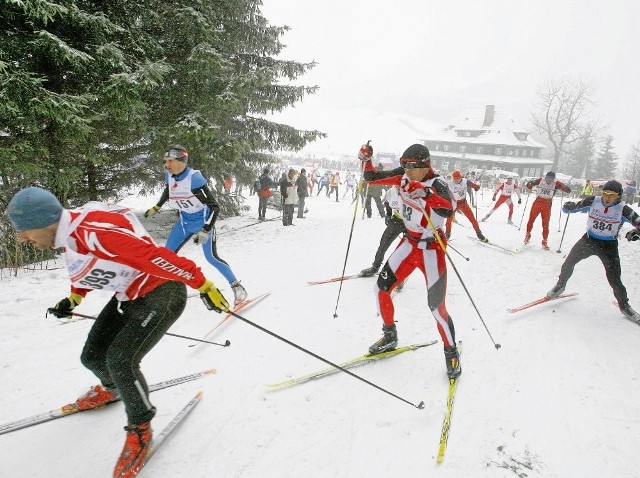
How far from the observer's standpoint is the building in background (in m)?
→ 58.6

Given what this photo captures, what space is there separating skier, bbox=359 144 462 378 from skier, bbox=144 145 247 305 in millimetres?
2381

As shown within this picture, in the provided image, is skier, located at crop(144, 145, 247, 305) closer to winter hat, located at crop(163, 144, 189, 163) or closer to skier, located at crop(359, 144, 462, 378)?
winter hat, located at crop(163, 144, 189, 163)

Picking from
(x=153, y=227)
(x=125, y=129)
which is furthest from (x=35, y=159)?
(x=153, y=227)

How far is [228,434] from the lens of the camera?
2.79 meters

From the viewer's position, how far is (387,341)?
4.02m

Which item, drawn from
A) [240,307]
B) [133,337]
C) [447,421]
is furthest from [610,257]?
[133,337]

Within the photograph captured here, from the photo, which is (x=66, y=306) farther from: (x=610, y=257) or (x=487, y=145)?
(x=487, y=145)

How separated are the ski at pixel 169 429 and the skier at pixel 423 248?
75.6 inches

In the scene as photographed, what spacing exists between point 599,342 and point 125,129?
9.72 m

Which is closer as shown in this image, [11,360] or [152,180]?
[11,360]

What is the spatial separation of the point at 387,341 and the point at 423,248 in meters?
1.15

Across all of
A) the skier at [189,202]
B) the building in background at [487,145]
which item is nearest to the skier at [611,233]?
the skier at [189,202]

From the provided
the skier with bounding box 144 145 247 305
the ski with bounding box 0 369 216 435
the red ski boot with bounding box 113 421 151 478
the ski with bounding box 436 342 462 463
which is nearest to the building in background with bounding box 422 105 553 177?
the skier with bounding box 144 145 247 305

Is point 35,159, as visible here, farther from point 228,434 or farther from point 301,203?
point 301,203
